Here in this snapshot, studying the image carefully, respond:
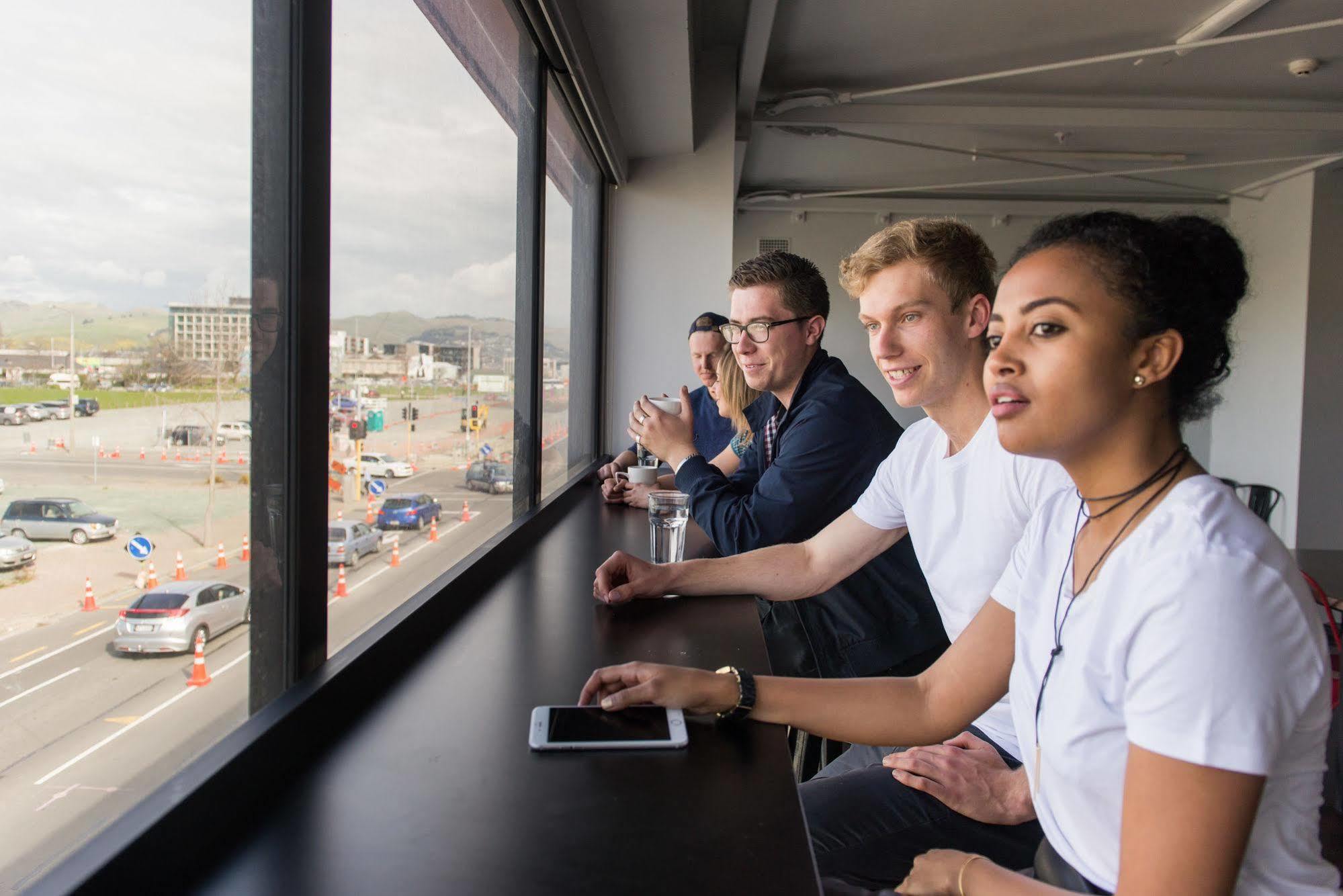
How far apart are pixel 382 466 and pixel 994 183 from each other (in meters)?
5.32

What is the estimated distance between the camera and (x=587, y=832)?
29.8 inches

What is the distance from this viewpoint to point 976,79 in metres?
4.20

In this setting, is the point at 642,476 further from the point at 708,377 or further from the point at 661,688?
the point at 661,688

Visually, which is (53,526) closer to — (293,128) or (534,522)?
(293,128)

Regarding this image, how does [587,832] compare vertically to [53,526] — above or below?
below

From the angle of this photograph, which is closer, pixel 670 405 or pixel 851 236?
pixel 670 405

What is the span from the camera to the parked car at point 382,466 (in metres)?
1.29

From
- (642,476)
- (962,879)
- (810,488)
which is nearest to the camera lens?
(962,879)

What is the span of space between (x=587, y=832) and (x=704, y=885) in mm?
125

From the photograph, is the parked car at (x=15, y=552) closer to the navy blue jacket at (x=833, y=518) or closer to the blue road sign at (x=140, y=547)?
the blue road sign at (x=140, y=547)

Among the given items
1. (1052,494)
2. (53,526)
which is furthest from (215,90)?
(1052,494)

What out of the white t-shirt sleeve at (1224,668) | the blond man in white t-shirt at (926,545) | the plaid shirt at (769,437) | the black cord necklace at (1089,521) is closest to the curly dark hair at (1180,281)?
the black cord necklace at (1089,521)

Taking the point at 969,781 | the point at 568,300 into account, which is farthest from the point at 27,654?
the point at 568,300

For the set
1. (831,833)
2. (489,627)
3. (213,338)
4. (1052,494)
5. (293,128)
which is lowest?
(831,833)
